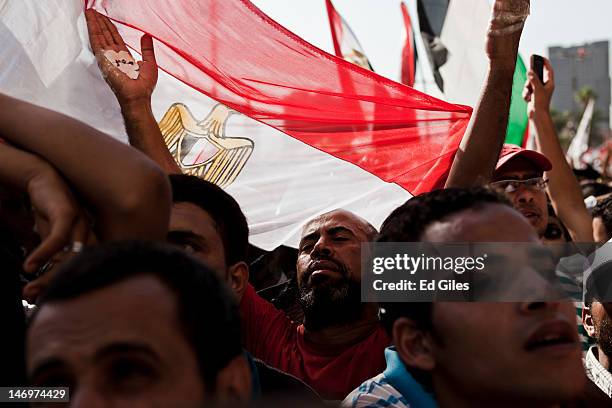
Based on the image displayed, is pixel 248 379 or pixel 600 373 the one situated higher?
pixel 600 373

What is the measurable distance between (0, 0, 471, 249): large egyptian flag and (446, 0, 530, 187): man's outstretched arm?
1.65 ft

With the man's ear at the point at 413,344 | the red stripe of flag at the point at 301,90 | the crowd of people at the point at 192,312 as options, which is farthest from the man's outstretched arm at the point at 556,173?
the man's ear at the point at 413,344

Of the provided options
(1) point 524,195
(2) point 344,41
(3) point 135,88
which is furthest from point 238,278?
(2) point 344,41

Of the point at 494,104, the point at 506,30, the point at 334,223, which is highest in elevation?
the point at 506,30

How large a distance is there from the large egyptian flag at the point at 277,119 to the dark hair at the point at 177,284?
6.06 feet

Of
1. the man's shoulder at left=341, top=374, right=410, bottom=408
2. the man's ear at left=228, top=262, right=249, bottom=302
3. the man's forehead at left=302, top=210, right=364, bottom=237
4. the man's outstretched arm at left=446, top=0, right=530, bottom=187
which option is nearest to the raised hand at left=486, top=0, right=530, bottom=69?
the man's outstretched arm at left=446, top=0, right=530, bottom=187

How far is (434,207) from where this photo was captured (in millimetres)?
1768

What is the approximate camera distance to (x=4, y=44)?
2.80 m

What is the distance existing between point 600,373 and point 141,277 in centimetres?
181

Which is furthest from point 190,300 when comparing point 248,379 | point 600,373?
point 600,373

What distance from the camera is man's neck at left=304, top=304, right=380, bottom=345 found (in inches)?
104

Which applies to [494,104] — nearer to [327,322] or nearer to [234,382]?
[327,322]

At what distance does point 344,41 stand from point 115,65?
326cm

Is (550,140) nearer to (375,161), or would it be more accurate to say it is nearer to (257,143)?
(375,161)
